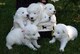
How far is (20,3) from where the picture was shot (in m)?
5.62

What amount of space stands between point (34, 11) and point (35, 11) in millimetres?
15

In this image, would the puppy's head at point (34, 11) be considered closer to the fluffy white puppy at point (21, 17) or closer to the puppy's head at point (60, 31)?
the fluffy white puppy at point (21, 17)

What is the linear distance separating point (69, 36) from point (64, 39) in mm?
157

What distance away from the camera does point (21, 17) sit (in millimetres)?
5211

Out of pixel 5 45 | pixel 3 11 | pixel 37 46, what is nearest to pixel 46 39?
pixel 37 46

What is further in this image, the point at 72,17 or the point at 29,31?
the point at 72,17

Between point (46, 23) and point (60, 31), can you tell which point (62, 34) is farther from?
point (46, 23)

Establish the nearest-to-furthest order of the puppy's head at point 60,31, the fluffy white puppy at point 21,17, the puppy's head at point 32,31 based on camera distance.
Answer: the puppy's head at point 32,31 → the puppy's head at point 60,31 → the fluffy white puppy at point 21,17

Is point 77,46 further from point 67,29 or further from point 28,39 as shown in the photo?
point 28,39

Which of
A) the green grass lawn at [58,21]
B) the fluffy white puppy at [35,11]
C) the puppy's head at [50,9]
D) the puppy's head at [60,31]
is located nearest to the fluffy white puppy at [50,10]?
the puppy's head at [50,9]

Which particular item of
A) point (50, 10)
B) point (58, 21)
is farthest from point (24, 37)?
point (58, 21)

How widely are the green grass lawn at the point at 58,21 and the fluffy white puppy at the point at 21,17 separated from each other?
34cm

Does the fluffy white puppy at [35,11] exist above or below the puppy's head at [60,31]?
above

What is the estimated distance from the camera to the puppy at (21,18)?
520cm
